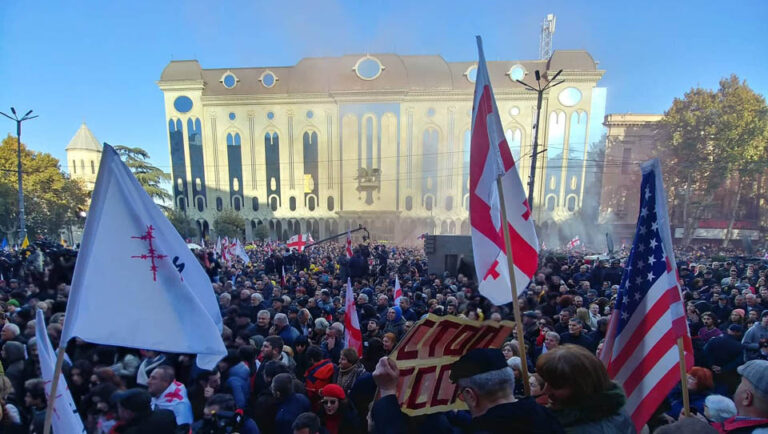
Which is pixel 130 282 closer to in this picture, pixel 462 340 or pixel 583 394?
pixel 462 340

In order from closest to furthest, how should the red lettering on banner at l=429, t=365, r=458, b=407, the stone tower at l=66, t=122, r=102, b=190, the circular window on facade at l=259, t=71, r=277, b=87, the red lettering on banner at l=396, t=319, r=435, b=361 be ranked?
the red lettering on banner at l=396, t=319, r=435, b=361, the red lettering on banner at l=429, t=365, r=458, b=407, the circular window on facade at l=259, t=71, r=277, b=87, the stone tower at l=66, t=122, r=102, b=190

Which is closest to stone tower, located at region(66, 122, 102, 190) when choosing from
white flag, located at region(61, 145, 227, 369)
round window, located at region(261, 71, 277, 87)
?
round window, located at region(261, 71, 277, 87)

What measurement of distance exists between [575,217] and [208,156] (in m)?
42.0

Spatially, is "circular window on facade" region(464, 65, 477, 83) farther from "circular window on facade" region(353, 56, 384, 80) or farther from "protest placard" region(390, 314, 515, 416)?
"protest placard" region(390, 314, 515, 416)

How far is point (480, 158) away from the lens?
279 cm

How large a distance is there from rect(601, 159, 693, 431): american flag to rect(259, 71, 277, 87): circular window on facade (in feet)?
151

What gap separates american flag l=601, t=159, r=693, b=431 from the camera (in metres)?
2.32

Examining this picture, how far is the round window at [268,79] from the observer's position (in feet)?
140

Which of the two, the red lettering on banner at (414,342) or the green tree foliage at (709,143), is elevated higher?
the green tree foliage at (709,143)

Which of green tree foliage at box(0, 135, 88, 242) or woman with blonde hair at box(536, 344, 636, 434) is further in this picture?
green tree foliage at box(0, 135, 88, 242)

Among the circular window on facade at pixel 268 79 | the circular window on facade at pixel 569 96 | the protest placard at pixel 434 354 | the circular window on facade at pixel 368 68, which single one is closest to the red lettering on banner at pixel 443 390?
the protest placard at pixel 434 354

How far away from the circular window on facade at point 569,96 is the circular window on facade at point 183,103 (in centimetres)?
4196

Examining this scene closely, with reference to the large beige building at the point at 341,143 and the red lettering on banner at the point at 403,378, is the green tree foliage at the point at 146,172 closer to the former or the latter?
the large beige building at the point at 341,143

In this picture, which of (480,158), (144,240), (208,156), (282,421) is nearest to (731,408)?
(480,158)
